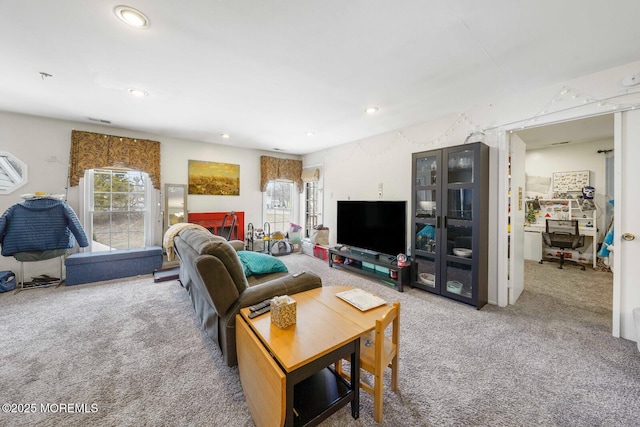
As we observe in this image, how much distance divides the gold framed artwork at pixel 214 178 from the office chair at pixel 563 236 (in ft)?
21.2

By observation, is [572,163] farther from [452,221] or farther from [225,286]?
[225,286]

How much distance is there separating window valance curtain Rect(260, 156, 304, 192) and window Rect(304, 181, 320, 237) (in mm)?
225

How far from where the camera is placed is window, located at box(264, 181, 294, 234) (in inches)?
232

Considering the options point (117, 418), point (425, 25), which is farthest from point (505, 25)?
point (117, 418)

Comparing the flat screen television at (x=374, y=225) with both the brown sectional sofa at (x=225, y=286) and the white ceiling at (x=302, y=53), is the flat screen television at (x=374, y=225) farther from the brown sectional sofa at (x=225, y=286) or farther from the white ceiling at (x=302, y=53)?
the brown sectional sofa at (x=225, y=286)

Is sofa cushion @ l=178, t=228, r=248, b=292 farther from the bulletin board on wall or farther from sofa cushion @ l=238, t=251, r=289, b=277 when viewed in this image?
the bulletin board on wall

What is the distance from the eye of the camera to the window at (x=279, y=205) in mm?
5881

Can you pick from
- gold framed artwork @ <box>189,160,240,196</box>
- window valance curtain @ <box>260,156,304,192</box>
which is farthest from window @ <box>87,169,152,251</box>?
window valance curtain @ <box>260,156,304,192</box>

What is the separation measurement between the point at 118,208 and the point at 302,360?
4714mm

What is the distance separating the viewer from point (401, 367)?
1.88 meters

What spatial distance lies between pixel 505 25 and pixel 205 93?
2815mm

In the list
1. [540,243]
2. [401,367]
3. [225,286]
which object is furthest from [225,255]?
[540,243]

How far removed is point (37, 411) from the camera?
1476 millimetres

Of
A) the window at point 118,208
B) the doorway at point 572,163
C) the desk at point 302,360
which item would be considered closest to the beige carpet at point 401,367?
the desk at point 302,360
